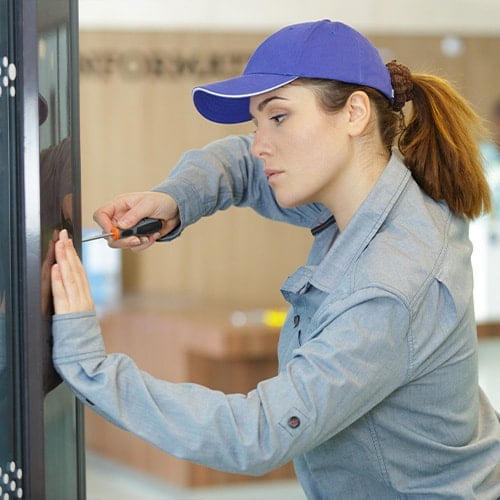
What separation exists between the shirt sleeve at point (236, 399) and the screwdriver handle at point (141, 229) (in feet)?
0.85

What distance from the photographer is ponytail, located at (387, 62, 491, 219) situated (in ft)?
5.53

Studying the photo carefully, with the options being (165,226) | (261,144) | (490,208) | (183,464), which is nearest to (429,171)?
(490,208)

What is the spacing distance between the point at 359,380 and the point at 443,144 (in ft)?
1.56

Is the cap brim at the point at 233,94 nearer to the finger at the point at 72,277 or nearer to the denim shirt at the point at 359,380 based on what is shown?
the denim shirt at the point at 359,380

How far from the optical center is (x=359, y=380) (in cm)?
141

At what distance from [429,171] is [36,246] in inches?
25.7

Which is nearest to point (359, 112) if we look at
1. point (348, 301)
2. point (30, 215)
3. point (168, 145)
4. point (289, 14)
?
point (348, 301)

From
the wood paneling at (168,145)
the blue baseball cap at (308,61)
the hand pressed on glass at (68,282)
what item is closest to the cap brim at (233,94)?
the blue baseball cap at (308,61)

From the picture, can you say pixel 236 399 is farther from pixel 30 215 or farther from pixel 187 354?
pixel 187 354

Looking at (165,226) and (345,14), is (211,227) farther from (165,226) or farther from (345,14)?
(165,226)

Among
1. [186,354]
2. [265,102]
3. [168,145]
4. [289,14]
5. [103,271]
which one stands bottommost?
[103,271]

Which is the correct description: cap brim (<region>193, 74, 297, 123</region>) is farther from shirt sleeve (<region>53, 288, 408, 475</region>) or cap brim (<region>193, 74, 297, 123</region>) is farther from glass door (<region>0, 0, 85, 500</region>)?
shirt sleeve (<region>53, 288, 408, 475</region>)

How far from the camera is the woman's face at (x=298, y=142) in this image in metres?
1.56

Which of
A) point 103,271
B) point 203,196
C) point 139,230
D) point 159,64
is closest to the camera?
point 139,230
